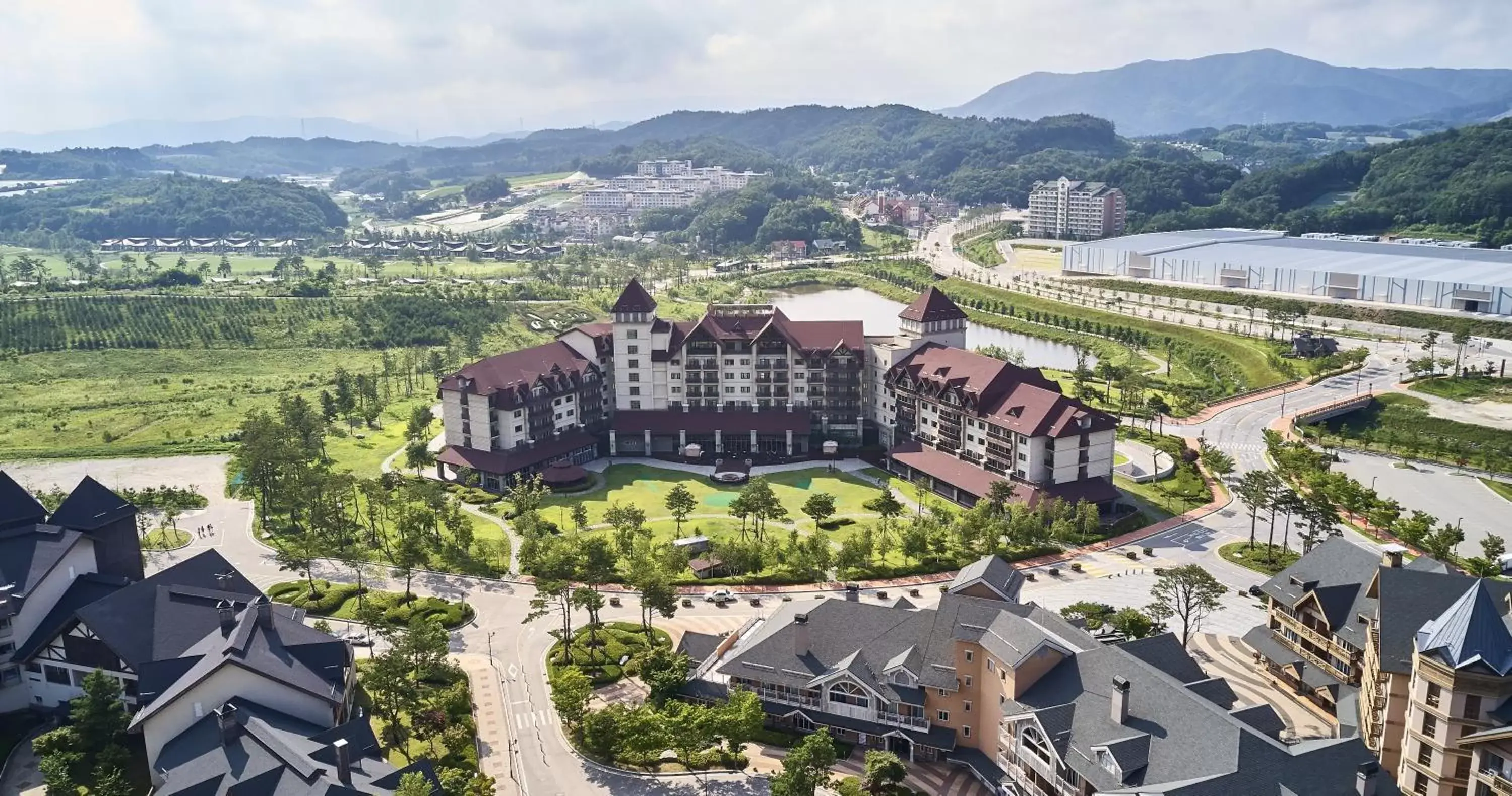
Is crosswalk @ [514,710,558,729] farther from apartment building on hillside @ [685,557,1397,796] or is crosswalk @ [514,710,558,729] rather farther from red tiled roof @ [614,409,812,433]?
red tiled roof @ [614,409,812,433]

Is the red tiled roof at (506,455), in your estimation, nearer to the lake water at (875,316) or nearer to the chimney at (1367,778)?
the lake water at (875,316)

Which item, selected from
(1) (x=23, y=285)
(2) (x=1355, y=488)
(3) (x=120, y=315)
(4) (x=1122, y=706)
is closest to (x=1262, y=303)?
(2) (x=1355, y=488)

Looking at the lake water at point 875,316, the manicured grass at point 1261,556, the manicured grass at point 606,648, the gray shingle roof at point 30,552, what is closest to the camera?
the gray shingle roof at point 30,552

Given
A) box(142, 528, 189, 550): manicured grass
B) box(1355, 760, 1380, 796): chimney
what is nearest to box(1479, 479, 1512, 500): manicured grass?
box(1355, 760, 1380, 796): chimney

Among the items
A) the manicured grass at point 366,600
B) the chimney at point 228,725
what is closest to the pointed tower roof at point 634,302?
the manicured grass at point 366,600

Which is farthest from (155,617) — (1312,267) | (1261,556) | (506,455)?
(1312,267)

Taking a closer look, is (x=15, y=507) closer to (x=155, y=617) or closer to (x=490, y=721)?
(x=155, y=617)

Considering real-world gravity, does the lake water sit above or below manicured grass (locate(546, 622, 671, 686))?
above
